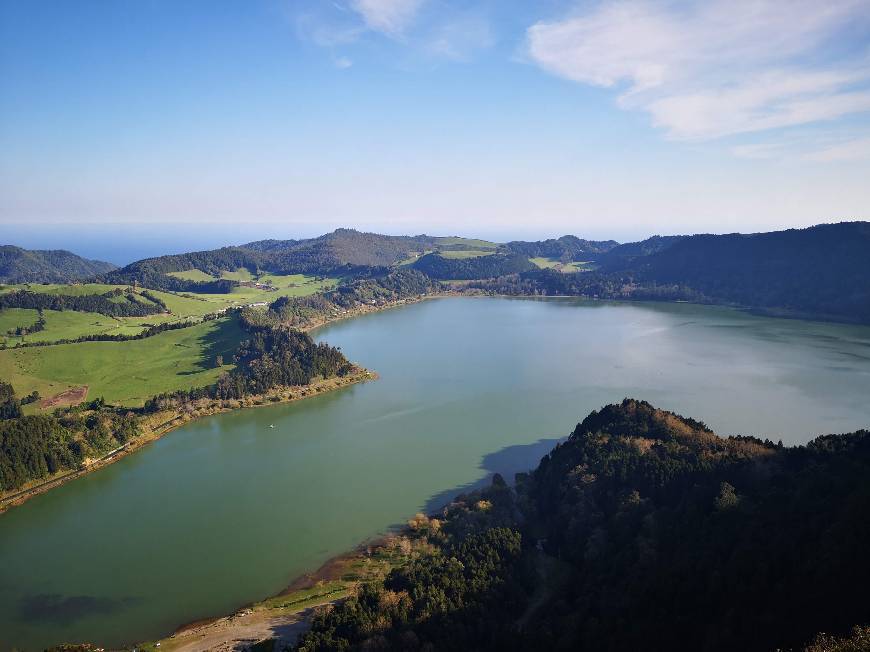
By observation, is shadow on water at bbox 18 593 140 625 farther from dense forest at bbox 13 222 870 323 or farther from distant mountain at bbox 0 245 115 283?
distant mountain at bbox 0 245 115 283

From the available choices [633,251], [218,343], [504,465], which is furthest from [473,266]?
[504,465]

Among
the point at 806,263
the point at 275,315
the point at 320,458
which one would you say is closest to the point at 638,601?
the point at 320,458

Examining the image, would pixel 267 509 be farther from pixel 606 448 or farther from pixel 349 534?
pixel 606 448

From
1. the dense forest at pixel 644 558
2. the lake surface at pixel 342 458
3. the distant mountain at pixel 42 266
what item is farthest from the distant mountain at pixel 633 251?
the distant mountain at pixel 42 266

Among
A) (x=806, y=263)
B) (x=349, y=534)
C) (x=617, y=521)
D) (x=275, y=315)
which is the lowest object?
(x=349, y=534)

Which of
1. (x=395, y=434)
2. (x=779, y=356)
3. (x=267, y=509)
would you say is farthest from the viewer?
(x=779, y=356)
